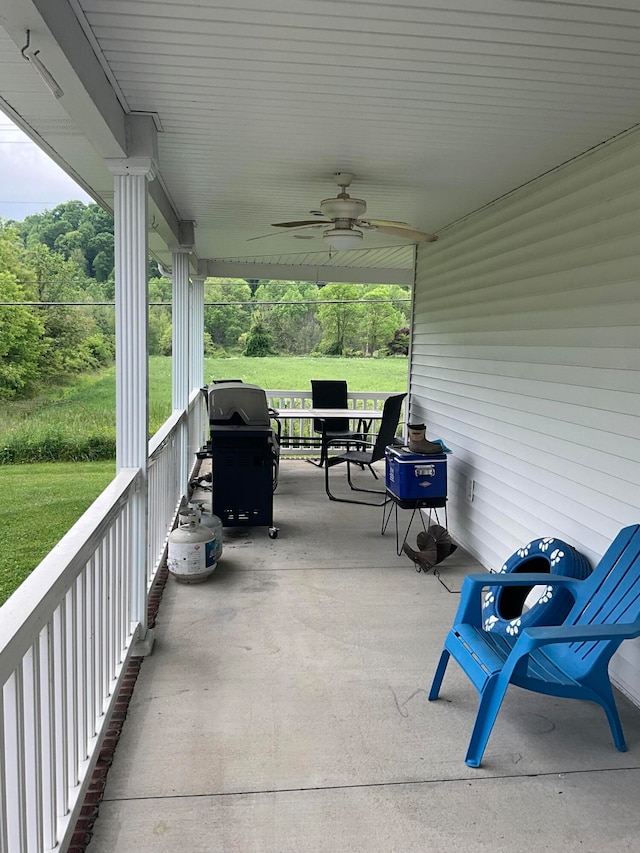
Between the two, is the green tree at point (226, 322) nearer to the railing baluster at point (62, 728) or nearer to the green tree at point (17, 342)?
the green tree at point (17, 342)

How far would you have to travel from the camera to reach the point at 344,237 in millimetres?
4219

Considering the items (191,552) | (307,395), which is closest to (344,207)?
(191,552)

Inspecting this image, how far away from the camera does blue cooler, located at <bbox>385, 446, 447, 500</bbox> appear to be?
4.78 m

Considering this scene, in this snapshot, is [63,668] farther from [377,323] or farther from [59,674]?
[377,323]

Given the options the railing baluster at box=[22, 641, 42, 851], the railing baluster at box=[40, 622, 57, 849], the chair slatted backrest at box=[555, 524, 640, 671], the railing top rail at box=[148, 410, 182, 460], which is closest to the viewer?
the railing baluster at box=[22, 641, 42, 851]

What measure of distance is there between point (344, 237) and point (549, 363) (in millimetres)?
1567

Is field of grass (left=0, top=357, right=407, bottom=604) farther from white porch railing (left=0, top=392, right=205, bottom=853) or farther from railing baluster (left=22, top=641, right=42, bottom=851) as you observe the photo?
railing baluster (left=22, top=641, right=42, bottom=851)

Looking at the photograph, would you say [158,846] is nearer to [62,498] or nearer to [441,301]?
[62,498]

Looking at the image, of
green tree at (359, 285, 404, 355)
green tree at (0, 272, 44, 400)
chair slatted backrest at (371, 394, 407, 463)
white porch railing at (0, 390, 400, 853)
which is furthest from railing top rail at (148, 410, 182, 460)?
green tree at (359, 285, 404, 355)

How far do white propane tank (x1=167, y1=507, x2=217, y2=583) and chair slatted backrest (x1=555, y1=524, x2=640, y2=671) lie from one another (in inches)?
88.6

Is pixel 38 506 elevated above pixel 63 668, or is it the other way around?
pixel 63 668

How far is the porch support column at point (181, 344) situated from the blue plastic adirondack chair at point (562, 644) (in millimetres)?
3776

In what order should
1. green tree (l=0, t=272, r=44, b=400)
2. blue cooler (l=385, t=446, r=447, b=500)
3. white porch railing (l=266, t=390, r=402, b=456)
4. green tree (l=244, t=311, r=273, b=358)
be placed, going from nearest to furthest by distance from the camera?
1. blue cooler (l=385, t=446, r=447, b=500)
2. green tree (l=0, t=272, r=44, b=400)
3. white porch railing (l=266, t=390, r=402, b=456)
4. green tree (l=244, t=311, r=273, b=358)

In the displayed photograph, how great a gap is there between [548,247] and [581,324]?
26.2 inches
